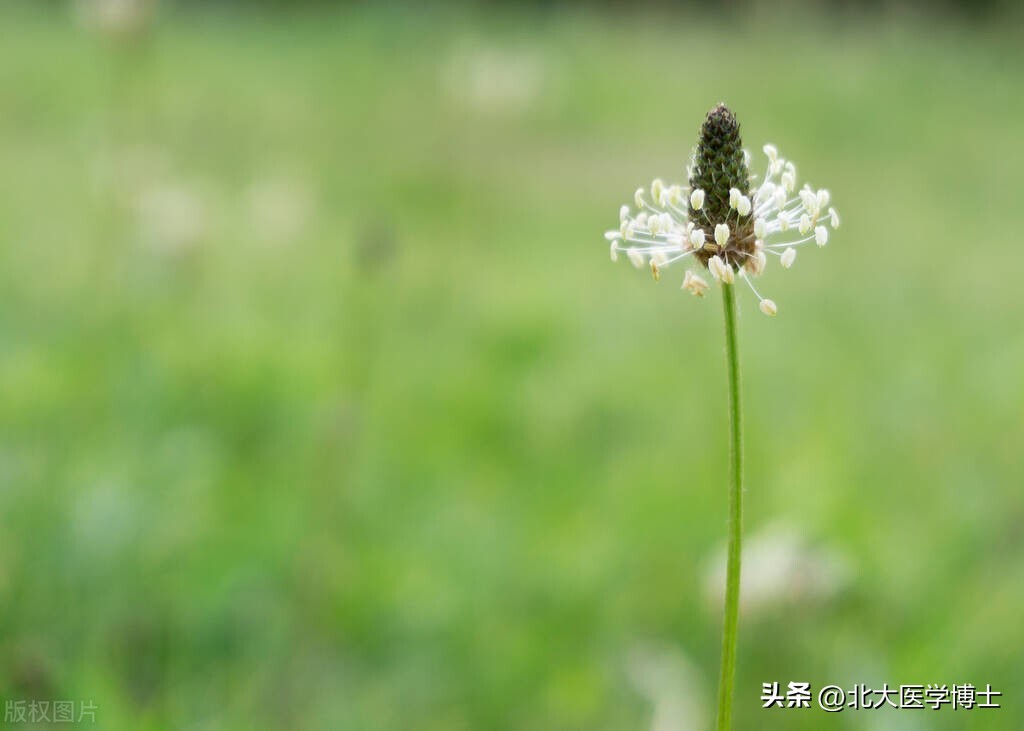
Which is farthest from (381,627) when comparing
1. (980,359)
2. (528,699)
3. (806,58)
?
(806,58)

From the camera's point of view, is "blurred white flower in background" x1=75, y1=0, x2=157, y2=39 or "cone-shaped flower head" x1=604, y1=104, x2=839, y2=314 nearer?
"cone-shaped flower head" x1=604, y1=104, x2=839, y2=314

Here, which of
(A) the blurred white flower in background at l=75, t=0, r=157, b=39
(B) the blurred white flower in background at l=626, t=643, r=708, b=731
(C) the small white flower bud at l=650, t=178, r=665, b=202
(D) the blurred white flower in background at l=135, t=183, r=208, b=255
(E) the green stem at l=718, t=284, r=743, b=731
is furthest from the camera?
(D) the blurred white flower in background at l=135, t=183, r=208, b=255

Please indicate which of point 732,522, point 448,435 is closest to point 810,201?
point 732,522

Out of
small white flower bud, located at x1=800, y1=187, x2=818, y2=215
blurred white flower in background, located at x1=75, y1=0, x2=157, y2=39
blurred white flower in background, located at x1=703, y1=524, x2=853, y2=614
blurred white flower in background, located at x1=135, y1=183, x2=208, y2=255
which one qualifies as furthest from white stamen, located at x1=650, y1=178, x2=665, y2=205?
blurred white flower in background, located at x1=135, y1=183, x2=208, y2=255

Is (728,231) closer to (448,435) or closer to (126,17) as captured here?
(126,17)

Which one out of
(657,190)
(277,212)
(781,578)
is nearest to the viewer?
(657,190)

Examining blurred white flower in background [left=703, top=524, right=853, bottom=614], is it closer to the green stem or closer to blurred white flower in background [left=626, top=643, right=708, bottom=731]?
blurred white flower in background [left=626, top=643, right=708, bottom=731]

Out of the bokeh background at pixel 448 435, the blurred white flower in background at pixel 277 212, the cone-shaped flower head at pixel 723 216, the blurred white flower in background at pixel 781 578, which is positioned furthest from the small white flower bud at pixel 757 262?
the blurred white flower in background at pixel 277 212
